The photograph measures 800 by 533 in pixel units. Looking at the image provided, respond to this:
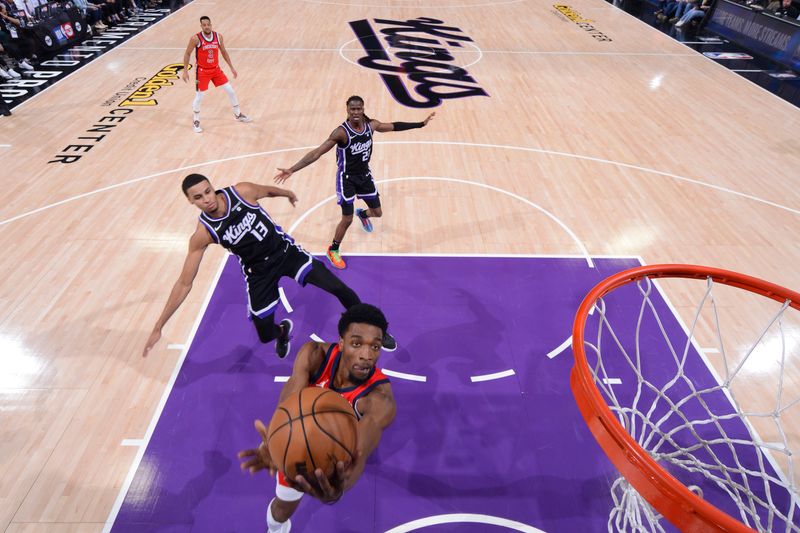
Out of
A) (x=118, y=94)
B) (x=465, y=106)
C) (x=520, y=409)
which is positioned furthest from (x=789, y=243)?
(x=118, y=94)

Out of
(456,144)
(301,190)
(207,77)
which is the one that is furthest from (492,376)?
(207,77)

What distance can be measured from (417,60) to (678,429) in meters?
11.0

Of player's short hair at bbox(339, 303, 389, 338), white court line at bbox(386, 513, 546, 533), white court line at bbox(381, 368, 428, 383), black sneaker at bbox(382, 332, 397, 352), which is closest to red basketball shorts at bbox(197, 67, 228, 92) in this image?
black sneaker at bbox(382, 332, 397, 352)

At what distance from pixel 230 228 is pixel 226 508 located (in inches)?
80.0

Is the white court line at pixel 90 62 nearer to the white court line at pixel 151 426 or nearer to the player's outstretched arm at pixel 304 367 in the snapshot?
the white court line at pixel 151 426

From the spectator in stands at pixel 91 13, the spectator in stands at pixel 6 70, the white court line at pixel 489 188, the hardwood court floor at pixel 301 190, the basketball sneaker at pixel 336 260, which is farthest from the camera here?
the spectator in stands at pixel 91 13

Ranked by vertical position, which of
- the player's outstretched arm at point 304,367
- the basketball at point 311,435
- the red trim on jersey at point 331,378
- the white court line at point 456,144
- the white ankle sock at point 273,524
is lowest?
the white court line at point 456,144

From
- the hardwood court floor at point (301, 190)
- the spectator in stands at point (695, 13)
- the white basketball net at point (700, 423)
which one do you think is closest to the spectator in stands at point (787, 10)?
the spectator in stands at point (695, 13)

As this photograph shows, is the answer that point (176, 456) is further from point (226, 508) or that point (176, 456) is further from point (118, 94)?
point (118, 94)

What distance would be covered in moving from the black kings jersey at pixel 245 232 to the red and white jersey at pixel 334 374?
1282 millimetres

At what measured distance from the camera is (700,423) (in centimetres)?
388

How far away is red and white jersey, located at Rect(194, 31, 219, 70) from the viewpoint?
802 centimetres

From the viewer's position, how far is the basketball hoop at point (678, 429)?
86.7 inches

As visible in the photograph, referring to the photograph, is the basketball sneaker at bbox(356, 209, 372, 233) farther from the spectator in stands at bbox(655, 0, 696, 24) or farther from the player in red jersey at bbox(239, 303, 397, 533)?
the spectator in stands at bbox(655, 0, 696, 24)
